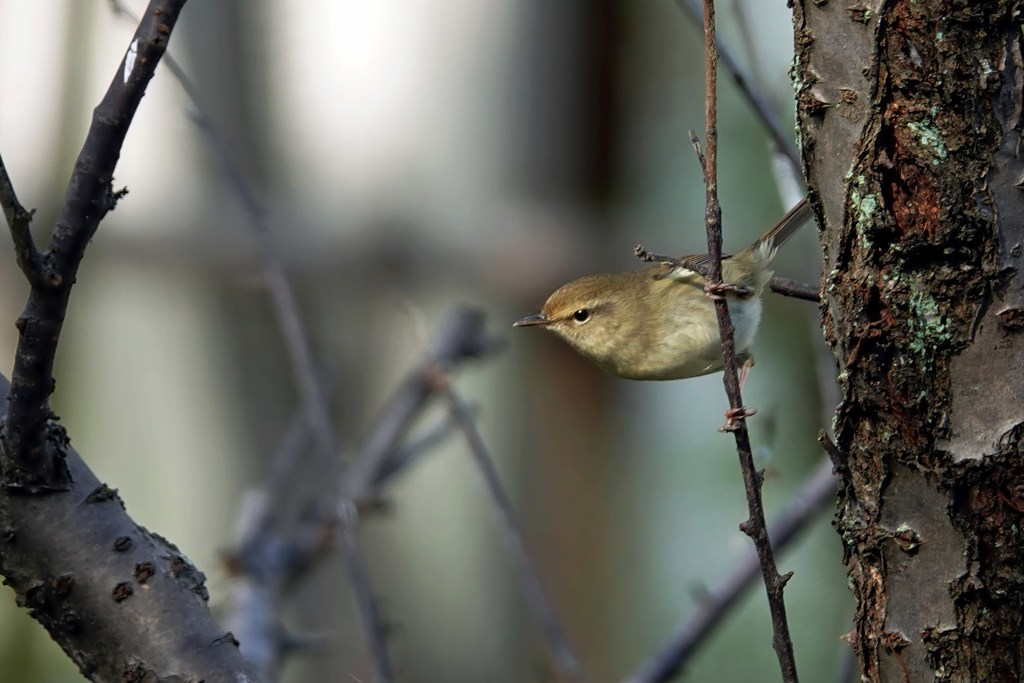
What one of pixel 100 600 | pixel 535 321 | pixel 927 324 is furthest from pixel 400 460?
pixel 927 324

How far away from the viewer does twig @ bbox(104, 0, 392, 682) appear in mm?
2232

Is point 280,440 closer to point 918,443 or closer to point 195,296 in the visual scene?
point 195,296

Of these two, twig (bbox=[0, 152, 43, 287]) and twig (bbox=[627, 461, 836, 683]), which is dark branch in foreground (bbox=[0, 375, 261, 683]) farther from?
twig (bbox=[627, 461, 836, 683])

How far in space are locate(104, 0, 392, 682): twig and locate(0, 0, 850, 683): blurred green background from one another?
3.27 m

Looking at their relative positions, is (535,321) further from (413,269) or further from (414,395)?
(413,269)

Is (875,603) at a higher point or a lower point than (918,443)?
lower

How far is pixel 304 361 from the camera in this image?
7.77 feet

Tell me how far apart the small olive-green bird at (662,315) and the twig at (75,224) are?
1.89 m

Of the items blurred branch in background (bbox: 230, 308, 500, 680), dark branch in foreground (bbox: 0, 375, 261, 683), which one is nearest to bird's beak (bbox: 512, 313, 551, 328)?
blurred branch in background (bbox: 230, 308, 500, 680)

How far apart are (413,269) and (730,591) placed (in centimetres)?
381

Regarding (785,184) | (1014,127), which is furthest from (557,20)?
(1014,127)

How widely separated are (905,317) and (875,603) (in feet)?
1.32

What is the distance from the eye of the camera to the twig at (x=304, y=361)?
87.9 inches

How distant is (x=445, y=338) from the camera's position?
4387 millimetres
